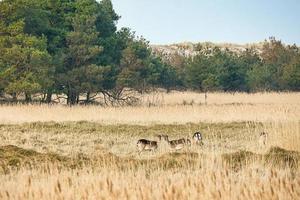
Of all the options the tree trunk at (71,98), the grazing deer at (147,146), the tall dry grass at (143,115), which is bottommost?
the grazing deer at (147,146)

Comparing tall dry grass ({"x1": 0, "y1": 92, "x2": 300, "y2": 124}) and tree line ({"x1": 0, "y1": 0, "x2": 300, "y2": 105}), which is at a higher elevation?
tree line ({"x1": 0, "y1": 0, "x2": 300, "y2": 105})

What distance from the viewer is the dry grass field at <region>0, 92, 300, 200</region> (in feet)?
19.1

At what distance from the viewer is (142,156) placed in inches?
439

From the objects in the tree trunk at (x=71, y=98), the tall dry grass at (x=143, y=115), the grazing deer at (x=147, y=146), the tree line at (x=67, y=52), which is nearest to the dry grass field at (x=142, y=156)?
the tall dry grass at (x=143, y=115)

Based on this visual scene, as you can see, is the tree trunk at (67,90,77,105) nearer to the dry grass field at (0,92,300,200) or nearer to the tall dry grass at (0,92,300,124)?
the tall dry grass at (0,92,300,124)

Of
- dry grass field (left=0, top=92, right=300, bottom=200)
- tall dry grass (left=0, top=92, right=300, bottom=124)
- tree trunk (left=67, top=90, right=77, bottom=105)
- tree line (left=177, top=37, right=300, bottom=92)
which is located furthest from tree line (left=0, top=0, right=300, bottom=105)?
tree line (left=177, top=37, right=300, bottom=92)

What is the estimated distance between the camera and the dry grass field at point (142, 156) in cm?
Answer: 581

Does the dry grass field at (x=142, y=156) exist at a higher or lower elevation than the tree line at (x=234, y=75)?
lower

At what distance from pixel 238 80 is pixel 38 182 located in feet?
157

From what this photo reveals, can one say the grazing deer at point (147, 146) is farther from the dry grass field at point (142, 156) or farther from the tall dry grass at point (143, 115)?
the tall dry grass at point (143, 115)

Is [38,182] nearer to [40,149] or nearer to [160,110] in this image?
[40,149]

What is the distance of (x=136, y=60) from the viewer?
115 feet

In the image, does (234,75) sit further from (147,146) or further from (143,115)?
(147,146)

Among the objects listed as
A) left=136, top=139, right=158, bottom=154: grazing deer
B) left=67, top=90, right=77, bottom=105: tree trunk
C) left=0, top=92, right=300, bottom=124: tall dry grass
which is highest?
left=67, top=90, right=77, bottom=105: tree trunk
